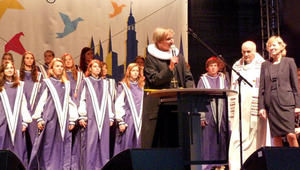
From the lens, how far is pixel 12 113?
614 cm

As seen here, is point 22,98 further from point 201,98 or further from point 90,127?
point 201,98

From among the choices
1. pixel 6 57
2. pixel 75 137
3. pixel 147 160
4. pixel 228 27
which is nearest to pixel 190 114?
pixel 147 160

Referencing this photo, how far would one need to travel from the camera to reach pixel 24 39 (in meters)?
7.25

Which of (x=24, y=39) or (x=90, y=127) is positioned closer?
(x=90, y=127)

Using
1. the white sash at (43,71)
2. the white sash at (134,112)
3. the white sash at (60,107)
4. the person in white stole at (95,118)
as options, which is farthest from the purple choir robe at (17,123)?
the white sash at (134,112)

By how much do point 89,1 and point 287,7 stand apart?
2.89 metres

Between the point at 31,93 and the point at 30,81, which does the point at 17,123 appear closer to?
the point at 31,93

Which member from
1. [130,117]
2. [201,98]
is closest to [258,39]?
[130,117]

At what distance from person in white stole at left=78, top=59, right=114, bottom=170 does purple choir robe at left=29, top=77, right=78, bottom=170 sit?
6.8 inches

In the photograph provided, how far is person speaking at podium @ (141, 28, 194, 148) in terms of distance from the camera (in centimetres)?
411

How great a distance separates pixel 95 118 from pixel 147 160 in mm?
3641

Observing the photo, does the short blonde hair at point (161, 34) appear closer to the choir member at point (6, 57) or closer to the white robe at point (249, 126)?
the white robe at point (249, 126)

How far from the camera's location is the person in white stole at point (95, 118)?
20.9 ft

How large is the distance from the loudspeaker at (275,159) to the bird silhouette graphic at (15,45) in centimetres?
489
